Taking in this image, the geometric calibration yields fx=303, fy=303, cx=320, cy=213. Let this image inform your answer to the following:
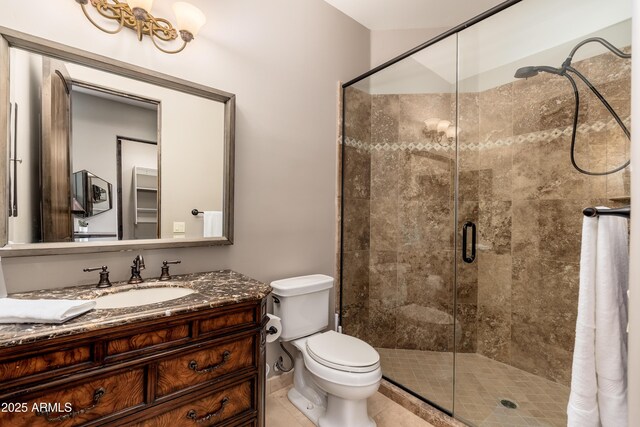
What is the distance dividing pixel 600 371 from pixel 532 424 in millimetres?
1358

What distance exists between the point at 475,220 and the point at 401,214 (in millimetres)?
566

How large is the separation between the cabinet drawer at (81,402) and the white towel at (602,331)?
4.24 feet

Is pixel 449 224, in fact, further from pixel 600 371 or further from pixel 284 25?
pixel 284 25

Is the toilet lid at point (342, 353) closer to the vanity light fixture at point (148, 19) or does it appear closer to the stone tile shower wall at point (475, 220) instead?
the stone tile shower wall at point (475, 220)

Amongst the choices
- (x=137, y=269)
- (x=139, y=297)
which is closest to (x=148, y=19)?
(x=137, y=269)

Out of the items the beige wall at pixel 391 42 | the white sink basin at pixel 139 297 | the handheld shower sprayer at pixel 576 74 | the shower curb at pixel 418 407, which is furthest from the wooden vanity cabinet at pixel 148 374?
the beige wall at pixel 391 42

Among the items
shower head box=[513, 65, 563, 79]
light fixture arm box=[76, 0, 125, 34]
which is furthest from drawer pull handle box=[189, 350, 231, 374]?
shower head box=[513, 65, 563, 79]

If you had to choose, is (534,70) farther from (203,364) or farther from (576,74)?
(203,364)

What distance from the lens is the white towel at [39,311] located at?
90 cm

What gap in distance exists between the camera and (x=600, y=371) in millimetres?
748

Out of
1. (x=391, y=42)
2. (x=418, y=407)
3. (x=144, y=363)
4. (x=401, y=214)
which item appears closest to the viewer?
(x=144, y=363)

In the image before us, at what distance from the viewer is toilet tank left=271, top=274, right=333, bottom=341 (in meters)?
1.84

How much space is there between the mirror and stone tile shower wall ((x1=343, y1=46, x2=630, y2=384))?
112 centimetres

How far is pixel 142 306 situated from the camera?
1.10 meters
